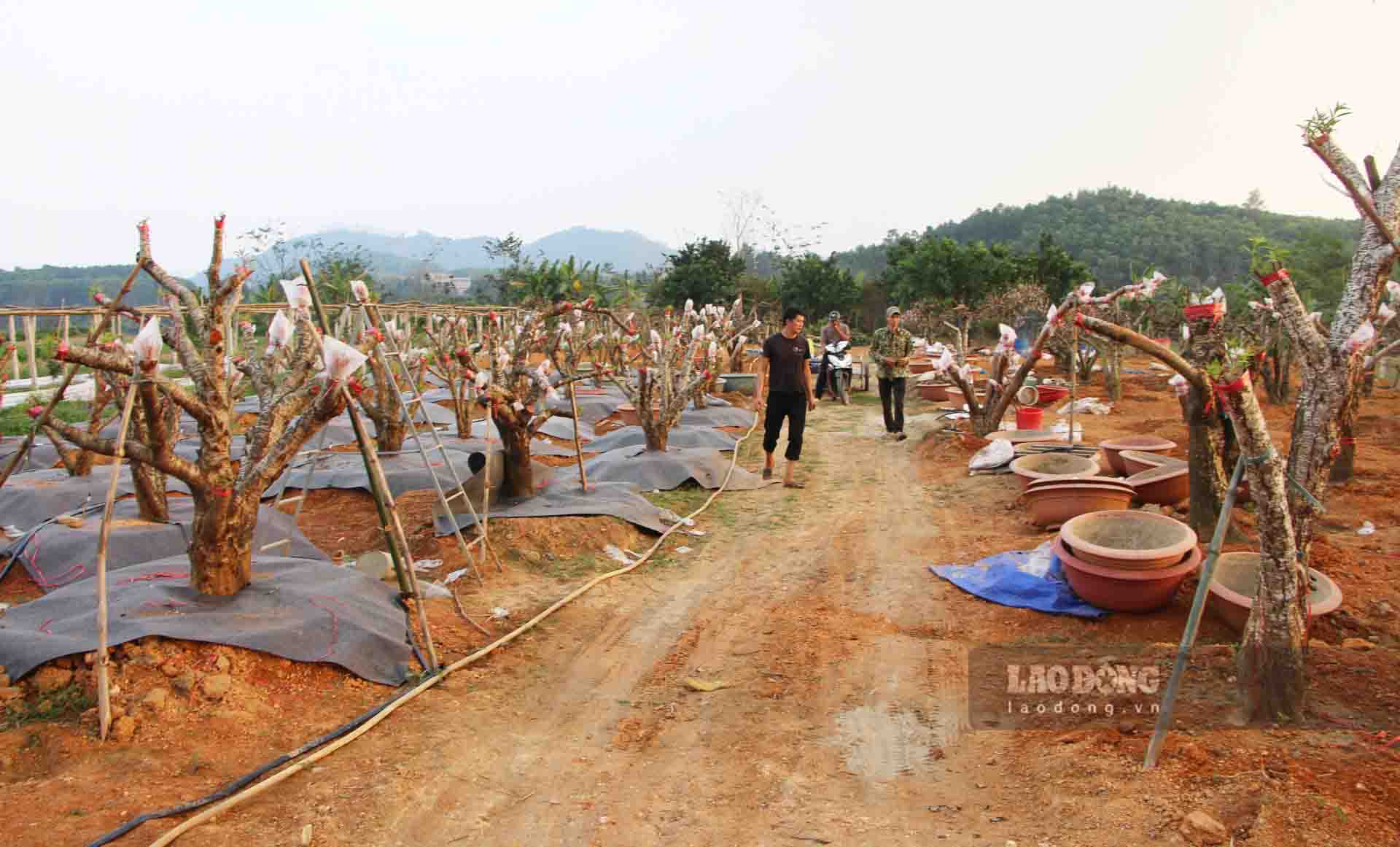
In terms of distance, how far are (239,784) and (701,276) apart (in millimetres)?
25459

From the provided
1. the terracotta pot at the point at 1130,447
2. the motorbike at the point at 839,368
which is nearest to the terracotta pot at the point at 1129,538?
the terracotta pot at the point at 1130,447

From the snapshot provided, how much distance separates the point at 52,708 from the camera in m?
3.14

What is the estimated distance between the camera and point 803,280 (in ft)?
96.1

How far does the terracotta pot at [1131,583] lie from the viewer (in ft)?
13.2

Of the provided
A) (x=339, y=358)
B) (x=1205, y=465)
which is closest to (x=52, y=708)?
(x=339, y=358)

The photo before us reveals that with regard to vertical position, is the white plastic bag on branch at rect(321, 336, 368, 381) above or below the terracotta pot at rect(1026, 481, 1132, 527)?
above

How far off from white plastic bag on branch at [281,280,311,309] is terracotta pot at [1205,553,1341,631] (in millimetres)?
4073

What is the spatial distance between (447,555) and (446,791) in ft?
9.24

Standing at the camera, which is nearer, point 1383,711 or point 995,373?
point 1383,711

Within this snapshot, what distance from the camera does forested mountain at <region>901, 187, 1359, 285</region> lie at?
37906 millimetres

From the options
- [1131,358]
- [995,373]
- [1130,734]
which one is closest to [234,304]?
[1130,734]

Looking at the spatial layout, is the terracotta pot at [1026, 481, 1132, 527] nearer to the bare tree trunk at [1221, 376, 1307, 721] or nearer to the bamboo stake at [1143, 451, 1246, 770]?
the bare tree trunk at [1221, 376, 1307, 721]

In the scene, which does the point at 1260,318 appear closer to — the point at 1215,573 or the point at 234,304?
the point at 1215,573

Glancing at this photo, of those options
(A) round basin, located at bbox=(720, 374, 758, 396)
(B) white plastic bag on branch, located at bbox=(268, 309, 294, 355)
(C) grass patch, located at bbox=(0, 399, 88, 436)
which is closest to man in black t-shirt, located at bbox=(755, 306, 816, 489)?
(B) white plastic bag on branch, located at bbox=(268, 309, 294, 355)
